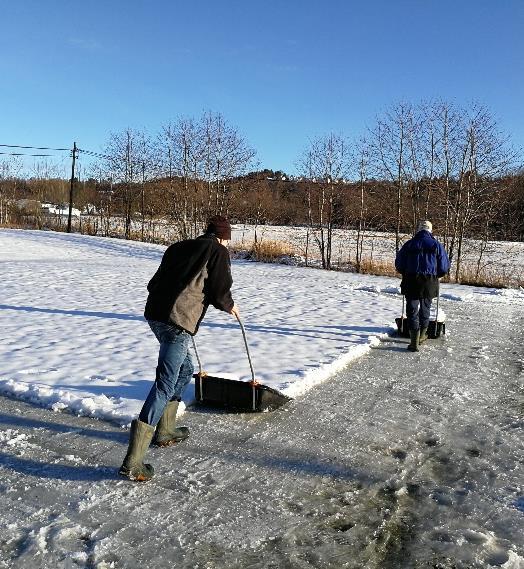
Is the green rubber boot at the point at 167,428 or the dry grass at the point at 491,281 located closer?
the green rubber boot at the point at 167,428

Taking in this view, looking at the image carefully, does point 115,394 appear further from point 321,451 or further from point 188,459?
point 321,451

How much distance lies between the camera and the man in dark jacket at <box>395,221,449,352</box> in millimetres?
7934

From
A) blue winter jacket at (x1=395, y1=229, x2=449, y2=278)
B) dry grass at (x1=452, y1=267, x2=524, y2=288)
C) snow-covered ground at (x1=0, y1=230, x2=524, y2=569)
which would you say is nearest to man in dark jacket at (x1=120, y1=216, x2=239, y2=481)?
snow-covered ground at (x1=0, y1=230, x2=524, y2=569)

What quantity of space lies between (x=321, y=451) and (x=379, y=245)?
91.4 feet

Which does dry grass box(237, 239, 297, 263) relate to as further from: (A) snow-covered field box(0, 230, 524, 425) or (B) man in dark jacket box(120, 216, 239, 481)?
(B) man in dark jacket box(120, 216, 239, 481)

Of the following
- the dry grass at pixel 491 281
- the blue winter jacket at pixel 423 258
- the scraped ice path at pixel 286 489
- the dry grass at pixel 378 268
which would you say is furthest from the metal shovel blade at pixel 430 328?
the dry grass at pixel 378 268

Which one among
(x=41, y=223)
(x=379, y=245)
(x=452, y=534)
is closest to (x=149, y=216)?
(x=41, y=223)

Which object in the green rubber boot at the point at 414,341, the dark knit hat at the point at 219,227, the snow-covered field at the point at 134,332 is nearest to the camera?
the dark knit hat at the point at 219,227

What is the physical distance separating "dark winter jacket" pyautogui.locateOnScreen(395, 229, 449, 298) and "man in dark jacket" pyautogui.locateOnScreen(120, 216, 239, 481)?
4796mm

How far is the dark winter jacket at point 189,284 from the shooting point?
3.69 m

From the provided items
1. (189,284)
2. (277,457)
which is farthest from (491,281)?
(189,284)

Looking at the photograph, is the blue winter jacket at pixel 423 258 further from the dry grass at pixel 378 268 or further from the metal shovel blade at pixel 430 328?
the dry grass at pixel 378 268

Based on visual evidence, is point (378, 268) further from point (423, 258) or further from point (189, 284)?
point (189, 284)

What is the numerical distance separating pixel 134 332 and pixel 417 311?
14.3 ft
